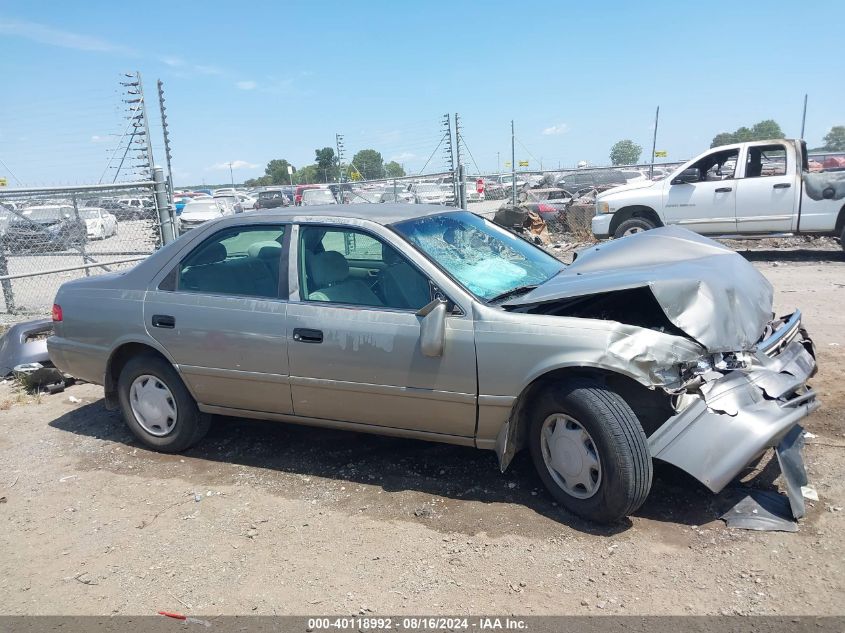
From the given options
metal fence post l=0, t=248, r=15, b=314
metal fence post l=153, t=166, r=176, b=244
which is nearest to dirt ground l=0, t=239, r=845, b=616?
metal fence post l=0, t=248, r=15, b=314

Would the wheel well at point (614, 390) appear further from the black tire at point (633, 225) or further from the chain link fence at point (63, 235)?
the black tire at point (633, 225)

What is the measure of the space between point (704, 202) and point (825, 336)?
18.5ft

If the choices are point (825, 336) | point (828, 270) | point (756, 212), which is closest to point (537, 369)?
point (825, 336)

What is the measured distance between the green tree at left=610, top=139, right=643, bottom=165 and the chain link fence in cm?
3678

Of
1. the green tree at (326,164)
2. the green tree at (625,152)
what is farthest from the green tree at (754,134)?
the green tree at (326,164)

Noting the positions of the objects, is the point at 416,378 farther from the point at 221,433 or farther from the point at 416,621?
the point at 221,433

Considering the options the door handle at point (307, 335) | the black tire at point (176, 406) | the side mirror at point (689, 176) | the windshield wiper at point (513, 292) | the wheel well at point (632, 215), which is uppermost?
the side mirror at point (689, 176)

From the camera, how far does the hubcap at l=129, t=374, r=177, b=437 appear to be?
483cm

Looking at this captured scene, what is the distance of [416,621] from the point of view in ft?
9.75

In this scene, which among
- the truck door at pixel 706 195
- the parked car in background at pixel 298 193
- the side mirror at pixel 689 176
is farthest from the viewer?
the parked car in background at pixel 298 193

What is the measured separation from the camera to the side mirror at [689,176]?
11.6m

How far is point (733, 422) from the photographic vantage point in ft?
10.8

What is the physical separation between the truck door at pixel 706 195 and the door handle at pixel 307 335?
9.25 metres

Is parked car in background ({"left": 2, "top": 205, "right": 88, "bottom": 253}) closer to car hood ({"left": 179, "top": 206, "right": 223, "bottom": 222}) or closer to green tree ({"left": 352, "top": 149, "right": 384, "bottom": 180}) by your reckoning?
car hood ({"left": 179, "top": 206, "right": 223, "bottom": 222})
